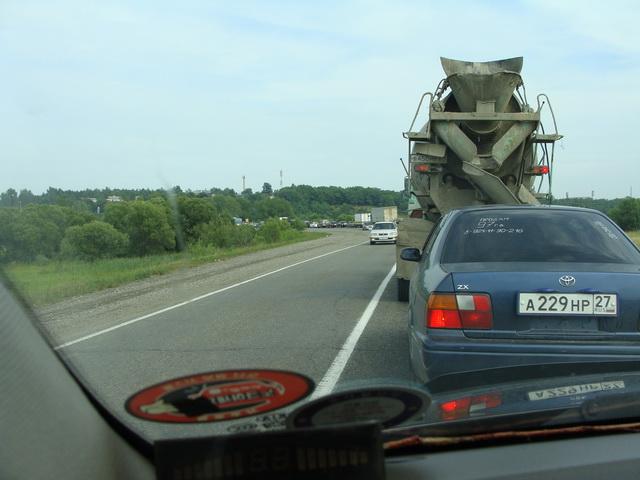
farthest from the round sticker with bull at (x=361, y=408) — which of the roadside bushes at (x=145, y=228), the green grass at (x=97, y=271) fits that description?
the roadside bushes at (x=145, y=228)

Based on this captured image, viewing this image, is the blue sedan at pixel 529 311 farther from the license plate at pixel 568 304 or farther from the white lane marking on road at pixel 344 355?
the white lane marking on road at pixel 344 355

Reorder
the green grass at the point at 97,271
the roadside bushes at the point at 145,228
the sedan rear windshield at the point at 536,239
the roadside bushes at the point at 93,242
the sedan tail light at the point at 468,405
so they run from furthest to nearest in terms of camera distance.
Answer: the roadside bushes at the point at 145,228, the roadside bushes at the point at 93,242, the green grass at the point at 97,271, the sedan rear windshield at the point at 536,239, the sedan tail light at the point at 468,405

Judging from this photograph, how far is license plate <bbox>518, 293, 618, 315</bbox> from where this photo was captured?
4543 millimetres

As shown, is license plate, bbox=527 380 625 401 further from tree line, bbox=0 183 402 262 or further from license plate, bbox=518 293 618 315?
tree line, bbox=0 183 402 262

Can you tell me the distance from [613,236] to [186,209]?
11.8 m

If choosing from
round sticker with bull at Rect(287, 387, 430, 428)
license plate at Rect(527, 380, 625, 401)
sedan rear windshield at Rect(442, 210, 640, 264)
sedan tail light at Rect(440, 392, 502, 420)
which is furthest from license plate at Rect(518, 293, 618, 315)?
round sticker with bull at Rect(287, 387, 430, 428)

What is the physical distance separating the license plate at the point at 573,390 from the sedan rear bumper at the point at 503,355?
1140mm

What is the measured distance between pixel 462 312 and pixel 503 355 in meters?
0.37

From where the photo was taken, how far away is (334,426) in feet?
7.50

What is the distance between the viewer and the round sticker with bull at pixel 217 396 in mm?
2467

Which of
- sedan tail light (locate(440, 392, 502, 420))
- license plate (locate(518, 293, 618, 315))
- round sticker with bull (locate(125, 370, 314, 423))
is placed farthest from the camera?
license plate (locate(518, 293, 618, 315))

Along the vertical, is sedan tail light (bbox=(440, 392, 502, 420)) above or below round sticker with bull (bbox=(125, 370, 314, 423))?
below

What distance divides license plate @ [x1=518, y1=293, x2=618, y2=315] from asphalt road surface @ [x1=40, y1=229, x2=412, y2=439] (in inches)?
44.6

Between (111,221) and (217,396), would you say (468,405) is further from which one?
(111,221)
